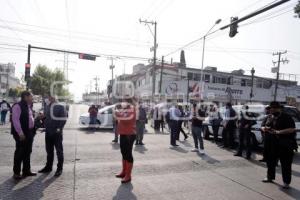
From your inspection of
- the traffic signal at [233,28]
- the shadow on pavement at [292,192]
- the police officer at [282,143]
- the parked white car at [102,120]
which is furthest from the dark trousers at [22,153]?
the parked white car at [102,120]

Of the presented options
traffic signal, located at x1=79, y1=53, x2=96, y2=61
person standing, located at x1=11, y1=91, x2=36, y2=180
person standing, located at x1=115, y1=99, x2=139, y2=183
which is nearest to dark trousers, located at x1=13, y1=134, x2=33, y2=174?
person standing, located at x1=11, y1=91, x2=36, y2=180

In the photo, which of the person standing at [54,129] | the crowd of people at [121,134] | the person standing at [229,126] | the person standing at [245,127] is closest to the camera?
the crowd of people at [121,134]

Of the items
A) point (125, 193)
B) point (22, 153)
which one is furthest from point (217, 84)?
point (125, 193)

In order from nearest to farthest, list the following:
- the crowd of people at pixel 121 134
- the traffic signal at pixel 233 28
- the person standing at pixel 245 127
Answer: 1. the crowd of people at pixel 121 134
2. the person standing at pixel 245 127
3. the traffic signal at pixel 233 28

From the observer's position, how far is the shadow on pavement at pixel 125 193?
545 centimetres

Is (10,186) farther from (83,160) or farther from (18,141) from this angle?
(83,160)

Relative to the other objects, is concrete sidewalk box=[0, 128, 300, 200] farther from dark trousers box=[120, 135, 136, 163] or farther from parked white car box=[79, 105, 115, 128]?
parked white car box=[79, 105, 115, 128]

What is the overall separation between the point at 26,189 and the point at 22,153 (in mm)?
993

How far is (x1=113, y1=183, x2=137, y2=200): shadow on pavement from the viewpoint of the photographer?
545 cm

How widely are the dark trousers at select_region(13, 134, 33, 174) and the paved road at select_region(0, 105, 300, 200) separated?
297 mm

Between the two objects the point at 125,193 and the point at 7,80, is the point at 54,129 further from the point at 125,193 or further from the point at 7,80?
the point at 7,80

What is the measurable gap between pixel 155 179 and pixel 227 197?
5.46ft

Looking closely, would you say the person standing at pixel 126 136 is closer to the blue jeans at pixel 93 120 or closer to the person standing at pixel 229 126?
the person standing at pixel 229 126

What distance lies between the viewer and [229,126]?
1203 centimetres
